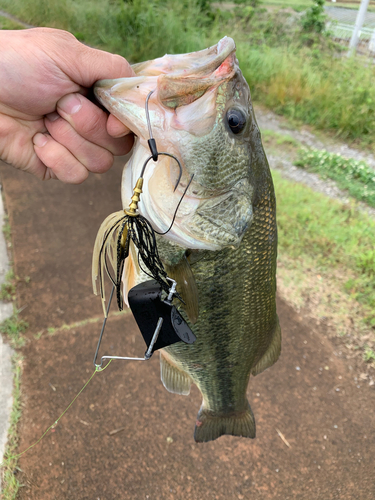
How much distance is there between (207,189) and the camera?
101cm

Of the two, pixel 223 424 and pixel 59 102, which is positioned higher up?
pixel 59 102

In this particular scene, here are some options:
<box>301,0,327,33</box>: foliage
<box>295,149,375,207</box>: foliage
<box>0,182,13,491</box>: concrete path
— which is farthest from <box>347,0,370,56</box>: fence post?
<box>0,182,13,491</box>: concrete path

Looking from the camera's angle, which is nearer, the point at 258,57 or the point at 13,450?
the point at 13,450

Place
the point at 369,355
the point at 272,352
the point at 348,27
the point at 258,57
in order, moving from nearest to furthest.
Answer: the point at 272,352 < the point at 369,355 < the point at 258,57 < the point at 348,27

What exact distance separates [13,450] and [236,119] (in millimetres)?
2125

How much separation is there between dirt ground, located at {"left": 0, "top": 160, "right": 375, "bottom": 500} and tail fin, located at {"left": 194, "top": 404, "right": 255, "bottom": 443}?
59cm

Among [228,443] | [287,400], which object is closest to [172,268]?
[228,443]

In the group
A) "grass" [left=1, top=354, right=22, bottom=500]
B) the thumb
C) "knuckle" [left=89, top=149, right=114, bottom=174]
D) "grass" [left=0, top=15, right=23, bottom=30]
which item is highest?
the thumb

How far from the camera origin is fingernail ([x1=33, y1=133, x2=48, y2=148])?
134 cm

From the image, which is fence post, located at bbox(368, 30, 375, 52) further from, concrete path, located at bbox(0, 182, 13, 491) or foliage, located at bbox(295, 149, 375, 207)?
concrete path, located at bbox(0, 182, 13, 491)

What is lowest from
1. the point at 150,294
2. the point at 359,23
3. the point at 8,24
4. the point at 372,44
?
the point at 150,294

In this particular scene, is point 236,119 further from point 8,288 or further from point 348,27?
point 348,27

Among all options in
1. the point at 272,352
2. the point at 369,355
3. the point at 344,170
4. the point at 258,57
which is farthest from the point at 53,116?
the point at 258,57

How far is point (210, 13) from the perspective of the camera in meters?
9.11
